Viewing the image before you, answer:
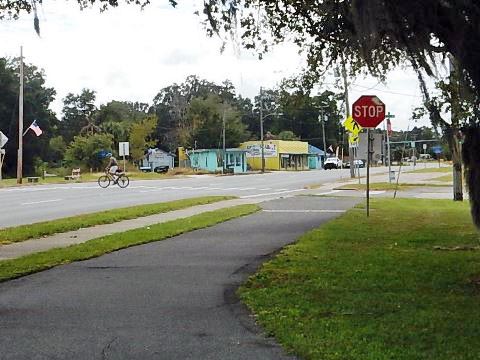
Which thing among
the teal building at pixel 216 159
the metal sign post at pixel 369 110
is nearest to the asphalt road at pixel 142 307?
the metal sign post at pixel 369 110

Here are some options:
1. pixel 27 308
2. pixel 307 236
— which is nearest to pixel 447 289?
pixel 27 308

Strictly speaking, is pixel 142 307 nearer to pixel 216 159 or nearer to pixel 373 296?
pixel 373 296

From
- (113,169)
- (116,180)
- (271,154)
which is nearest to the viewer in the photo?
(116,180)

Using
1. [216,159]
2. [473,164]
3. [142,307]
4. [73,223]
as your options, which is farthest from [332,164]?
[142,307]

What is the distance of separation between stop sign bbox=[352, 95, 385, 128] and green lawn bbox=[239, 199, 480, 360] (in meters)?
4.08

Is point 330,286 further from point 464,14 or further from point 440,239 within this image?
point 440,239

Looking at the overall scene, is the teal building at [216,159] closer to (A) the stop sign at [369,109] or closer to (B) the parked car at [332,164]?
(B) the parked car at [332,164]

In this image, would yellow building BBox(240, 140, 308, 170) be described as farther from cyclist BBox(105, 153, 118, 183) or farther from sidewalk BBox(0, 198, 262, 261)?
sidewalk BBox(0, 198, 262, 261)

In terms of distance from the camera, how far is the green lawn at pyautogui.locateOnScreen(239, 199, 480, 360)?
17.5 feet

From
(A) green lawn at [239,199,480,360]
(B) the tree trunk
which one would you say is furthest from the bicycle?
(B) the tree trunk

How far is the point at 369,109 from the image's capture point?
16.3 meters

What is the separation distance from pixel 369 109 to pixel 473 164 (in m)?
9.43

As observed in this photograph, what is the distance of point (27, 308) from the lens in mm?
7148

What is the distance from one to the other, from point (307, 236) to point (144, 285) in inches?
208
